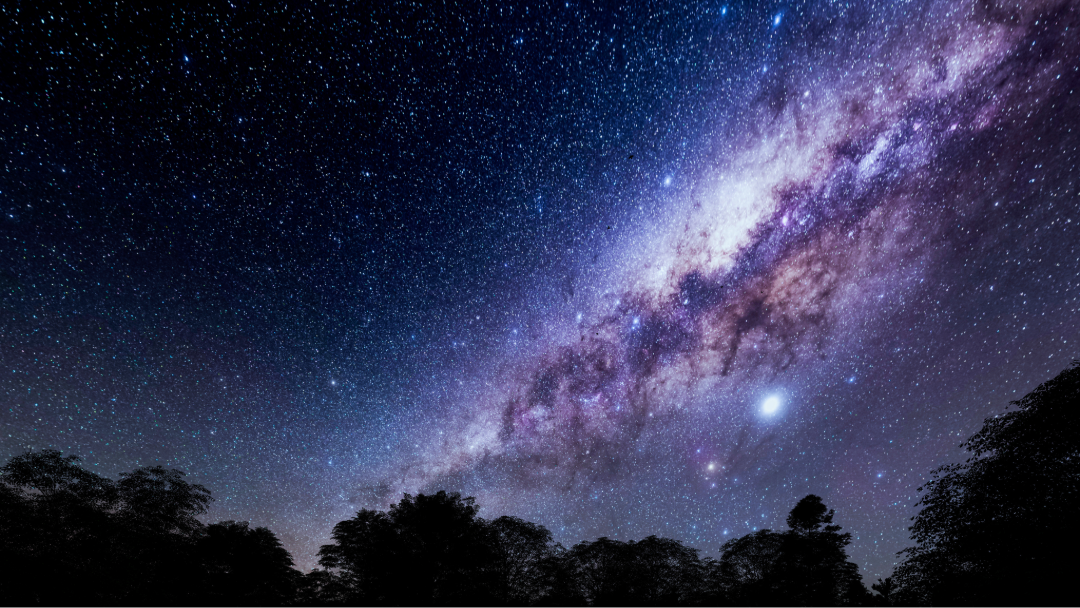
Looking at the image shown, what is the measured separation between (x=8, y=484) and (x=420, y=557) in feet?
65.6

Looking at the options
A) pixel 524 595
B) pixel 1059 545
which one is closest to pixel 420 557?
pixel 524 595

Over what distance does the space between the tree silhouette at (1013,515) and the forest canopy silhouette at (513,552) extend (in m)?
0.04

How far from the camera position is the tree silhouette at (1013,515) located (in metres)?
11.3

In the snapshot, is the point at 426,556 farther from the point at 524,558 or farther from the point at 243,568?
the point at 243,568

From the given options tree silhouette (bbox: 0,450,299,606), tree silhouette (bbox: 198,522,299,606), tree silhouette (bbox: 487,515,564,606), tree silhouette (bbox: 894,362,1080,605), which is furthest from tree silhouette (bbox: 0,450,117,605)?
tree silhouette (bbox: 894,362,1080,605)

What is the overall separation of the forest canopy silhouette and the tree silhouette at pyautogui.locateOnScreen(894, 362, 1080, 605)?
38 mm

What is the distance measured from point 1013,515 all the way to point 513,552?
28.8 m

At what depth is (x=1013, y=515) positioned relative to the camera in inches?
491

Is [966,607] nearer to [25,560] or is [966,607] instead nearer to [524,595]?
[524,595]

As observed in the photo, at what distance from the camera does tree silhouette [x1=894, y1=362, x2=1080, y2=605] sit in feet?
37.1

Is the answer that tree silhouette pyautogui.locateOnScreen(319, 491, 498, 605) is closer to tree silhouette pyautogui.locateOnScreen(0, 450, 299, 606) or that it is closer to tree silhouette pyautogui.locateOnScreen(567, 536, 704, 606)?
tree silhouette pyautogui.locateOnScreen(0, 450, 299, 606)

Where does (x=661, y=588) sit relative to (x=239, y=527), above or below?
below

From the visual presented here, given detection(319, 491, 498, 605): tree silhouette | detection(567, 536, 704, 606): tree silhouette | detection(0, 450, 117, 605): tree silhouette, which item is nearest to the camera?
detection(0, 450, 117, 605): tree silhouette

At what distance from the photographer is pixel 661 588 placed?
3381 cm
